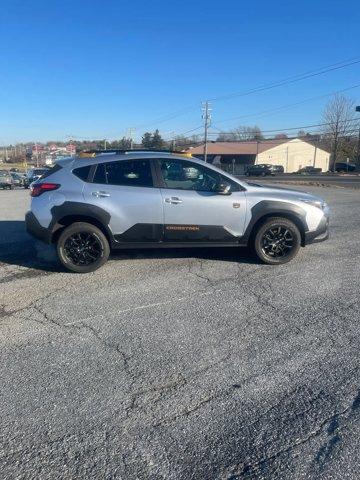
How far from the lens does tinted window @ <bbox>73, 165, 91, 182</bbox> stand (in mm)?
6148

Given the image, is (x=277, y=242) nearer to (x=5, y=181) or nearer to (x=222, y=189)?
(x=222, y=189)

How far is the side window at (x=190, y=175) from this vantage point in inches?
248

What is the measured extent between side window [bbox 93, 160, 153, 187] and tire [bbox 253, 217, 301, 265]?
73.9 inches

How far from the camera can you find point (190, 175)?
634 centimetres

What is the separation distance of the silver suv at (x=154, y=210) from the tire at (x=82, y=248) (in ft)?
0.05

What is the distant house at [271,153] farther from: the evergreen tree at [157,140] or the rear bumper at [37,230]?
the rear bumper at [37,230]

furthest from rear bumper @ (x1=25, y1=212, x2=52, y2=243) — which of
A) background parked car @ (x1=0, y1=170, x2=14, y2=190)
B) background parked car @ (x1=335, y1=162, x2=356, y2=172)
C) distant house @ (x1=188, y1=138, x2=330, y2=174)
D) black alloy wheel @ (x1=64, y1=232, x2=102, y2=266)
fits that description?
distant house @ (x1=188, y1=138, x2=330, y2=174)

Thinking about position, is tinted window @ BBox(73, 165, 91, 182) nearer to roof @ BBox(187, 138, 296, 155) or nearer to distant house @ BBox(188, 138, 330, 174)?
distant house @ BBox(188, 138, 330, 174)

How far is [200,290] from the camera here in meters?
5.33

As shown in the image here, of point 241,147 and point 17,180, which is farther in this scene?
point 241,147

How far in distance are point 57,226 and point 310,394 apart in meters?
4.30

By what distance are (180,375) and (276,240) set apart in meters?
3.65

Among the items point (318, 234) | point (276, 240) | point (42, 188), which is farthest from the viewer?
point (318, 234)

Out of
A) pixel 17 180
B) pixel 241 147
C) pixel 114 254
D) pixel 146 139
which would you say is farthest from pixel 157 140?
pixel 114 254
